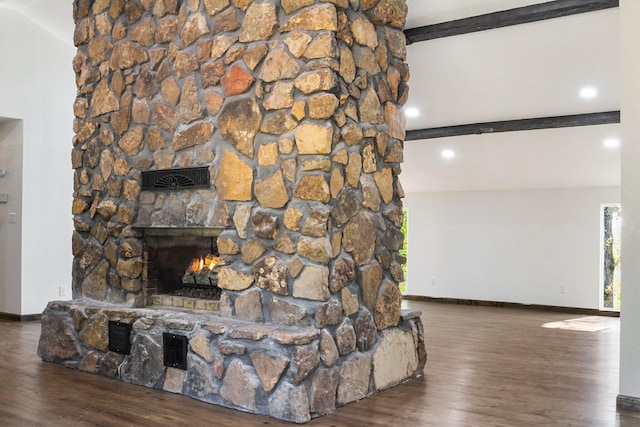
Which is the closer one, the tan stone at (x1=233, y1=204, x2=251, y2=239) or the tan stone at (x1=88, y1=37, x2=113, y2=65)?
the tan stone at (x1=233, y1=204, x2=251, y2=239)

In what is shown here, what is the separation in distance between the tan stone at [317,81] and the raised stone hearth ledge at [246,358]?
149 centimetres

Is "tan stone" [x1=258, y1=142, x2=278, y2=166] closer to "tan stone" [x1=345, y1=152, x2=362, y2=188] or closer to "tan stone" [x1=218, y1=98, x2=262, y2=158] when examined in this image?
"tan stone" [x1=218, y1=98, x2=262, y2=158]

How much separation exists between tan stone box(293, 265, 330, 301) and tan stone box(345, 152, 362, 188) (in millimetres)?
Result: 660

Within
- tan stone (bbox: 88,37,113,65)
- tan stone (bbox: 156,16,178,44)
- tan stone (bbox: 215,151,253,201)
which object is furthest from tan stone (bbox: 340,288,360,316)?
tan stone (bbox: 88,37,113,65)

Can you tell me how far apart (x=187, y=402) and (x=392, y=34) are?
3.01 m

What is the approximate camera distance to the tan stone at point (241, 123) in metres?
4.16

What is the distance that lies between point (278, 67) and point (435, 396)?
96.5 inches

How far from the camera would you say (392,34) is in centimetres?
472

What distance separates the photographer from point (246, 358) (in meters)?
3.87

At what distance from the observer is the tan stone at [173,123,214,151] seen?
4410 mm

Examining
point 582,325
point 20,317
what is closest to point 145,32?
point 20,317

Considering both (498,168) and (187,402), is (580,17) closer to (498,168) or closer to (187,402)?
(498,168)

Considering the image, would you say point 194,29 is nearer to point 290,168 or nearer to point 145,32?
point 145,32

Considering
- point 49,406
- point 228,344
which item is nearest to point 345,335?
point 228,344
